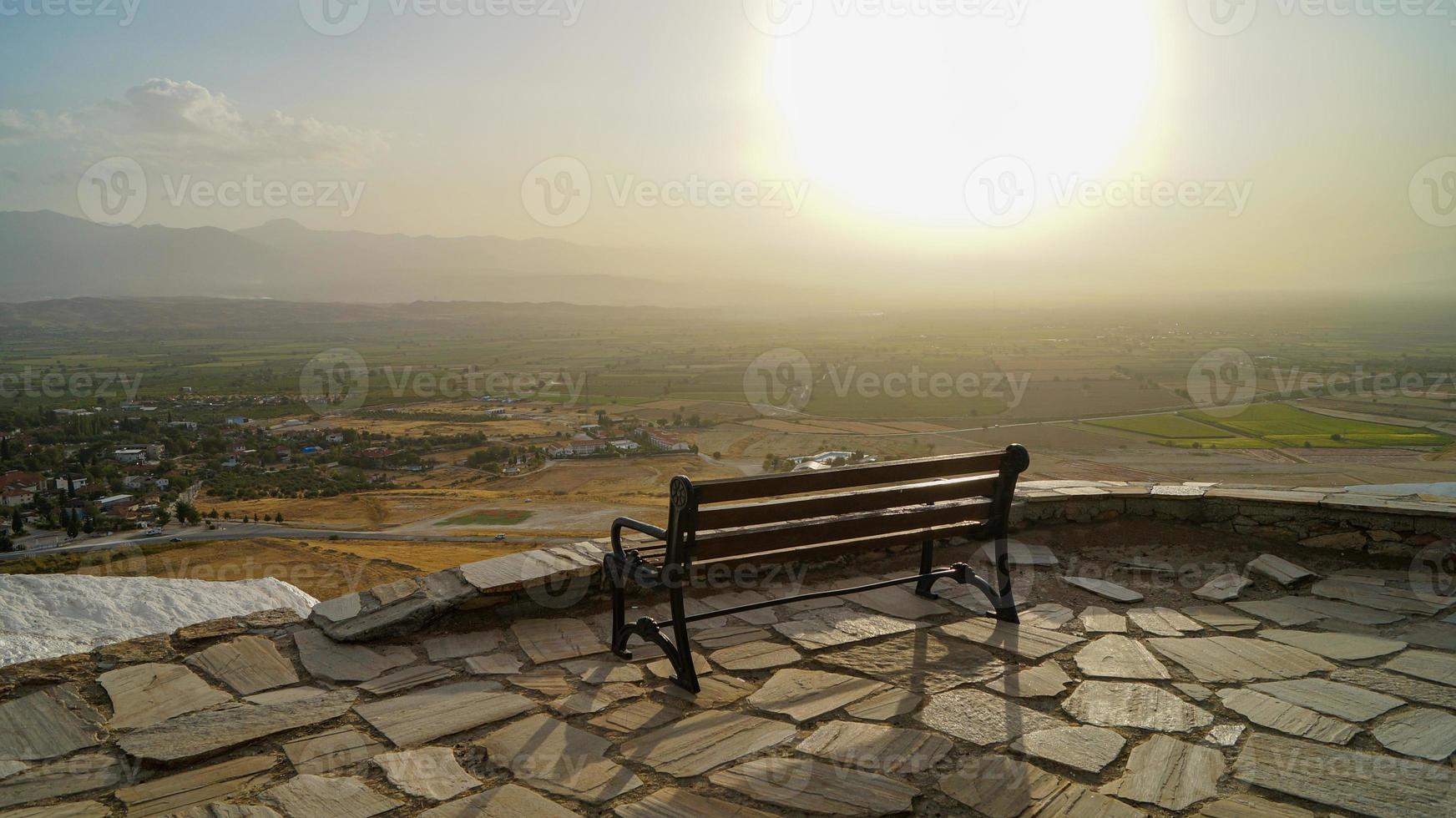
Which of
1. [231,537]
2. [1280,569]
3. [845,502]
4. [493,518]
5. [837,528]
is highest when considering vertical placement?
[845,502]

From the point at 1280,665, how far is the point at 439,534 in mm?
12712

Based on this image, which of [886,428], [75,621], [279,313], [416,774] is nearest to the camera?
[416,774]

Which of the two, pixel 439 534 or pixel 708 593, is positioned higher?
pixel 708 593

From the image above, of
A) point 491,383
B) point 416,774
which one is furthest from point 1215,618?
point 491,383

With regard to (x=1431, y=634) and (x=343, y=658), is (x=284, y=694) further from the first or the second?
(x=1431, y=634)

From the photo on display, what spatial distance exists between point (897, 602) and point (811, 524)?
106 cm

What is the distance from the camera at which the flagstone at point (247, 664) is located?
2.99 meters

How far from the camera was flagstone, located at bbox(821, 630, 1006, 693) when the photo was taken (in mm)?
3078

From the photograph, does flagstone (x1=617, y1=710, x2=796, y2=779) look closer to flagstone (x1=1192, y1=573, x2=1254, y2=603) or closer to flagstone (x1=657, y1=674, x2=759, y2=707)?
flagstone (x1=657, y1=674, x2=759, y2=707)

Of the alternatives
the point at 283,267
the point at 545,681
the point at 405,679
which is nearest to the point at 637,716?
the point at 545,681

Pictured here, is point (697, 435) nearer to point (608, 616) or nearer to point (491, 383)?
point (608, 616)

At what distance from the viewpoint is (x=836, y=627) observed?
3732mm

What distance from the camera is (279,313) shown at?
6150 cm

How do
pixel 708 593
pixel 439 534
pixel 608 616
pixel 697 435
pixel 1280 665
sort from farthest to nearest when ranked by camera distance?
pixel 697 435
pixel 439 534
pixel 708 593
pixel 608 616
pixel 1280 665
